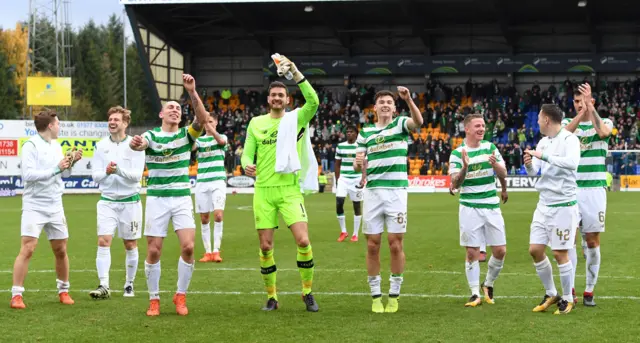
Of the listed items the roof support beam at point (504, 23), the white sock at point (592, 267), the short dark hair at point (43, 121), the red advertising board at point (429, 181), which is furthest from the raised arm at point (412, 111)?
the roof support beam at point (504, 23)

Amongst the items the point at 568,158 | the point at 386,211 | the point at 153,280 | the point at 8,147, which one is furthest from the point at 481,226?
the point at 8,147

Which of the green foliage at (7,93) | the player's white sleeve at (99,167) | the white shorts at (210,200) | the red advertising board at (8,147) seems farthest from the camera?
the green foliage at (7,93)

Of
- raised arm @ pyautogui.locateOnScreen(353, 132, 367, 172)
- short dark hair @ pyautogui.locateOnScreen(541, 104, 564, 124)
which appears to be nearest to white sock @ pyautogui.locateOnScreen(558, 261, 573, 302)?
short dark hair @ pyautogui.locateOnScreen(541, 104, 564, 124)

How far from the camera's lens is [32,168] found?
33.3ft

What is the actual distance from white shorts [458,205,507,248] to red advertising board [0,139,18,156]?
3467 cm

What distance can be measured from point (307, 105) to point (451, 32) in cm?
4354

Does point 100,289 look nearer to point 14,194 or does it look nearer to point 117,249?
point 117,249

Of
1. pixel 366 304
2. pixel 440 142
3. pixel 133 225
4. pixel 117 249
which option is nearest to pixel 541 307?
pixel 366 304

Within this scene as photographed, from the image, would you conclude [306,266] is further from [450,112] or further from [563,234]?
[450,112]

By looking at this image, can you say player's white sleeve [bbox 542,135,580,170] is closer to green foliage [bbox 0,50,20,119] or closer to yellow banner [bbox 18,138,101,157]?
yellow banner [bbox 18,138,101,157]

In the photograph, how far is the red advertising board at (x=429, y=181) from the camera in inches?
1622

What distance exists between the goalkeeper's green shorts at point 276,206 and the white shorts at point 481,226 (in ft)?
6.04

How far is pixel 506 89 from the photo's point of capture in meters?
50.9

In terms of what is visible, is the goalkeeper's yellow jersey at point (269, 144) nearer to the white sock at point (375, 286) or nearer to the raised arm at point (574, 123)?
the white sock at point (375, 286)
